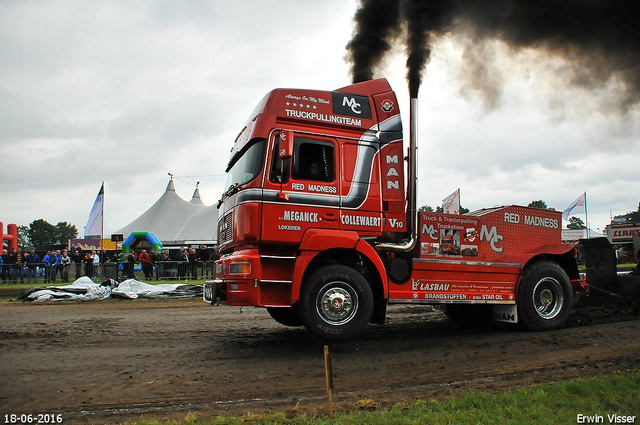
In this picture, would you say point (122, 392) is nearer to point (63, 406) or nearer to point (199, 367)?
point (63, 406)

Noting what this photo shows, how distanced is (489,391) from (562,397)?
65 cm

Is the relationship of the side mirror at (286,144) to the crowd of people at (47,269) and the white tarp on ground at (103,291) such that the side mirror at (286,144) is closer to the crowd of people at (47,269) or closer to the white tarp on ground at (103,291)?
the white tarp on ground at (103,291)

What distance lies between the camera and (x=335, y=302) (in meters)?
5.91

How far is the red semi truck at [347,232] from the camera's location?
5887 mm

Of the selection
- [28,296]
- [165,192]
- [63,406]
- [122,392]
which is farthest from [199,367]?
[165,192]

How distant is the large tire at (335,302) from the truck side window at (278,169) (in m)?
1.29

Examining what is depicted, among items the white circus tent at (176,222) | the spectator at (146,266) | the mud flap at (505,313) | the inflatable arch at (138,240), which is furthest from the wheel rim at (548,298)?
the white circus tent at (176,222)

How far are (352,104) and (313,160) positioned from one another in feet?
3.54

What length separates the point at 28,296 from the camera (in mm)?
12711

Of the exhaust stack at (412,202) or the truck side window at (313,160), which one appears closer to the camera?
the truck side window at (313,160)

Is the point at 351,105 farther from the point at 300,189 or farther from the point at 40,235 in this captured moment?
the point at 40,235

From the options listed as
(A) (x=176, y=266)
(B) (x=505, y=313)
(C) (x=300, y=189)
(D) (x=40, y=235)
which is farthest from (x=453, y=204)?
(D) (x=40, y=235)

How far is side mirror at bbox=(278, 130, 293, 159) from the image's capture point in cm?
578

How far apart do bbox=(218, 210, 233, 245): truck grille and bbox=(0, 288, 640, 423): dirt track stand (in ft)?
5.13
